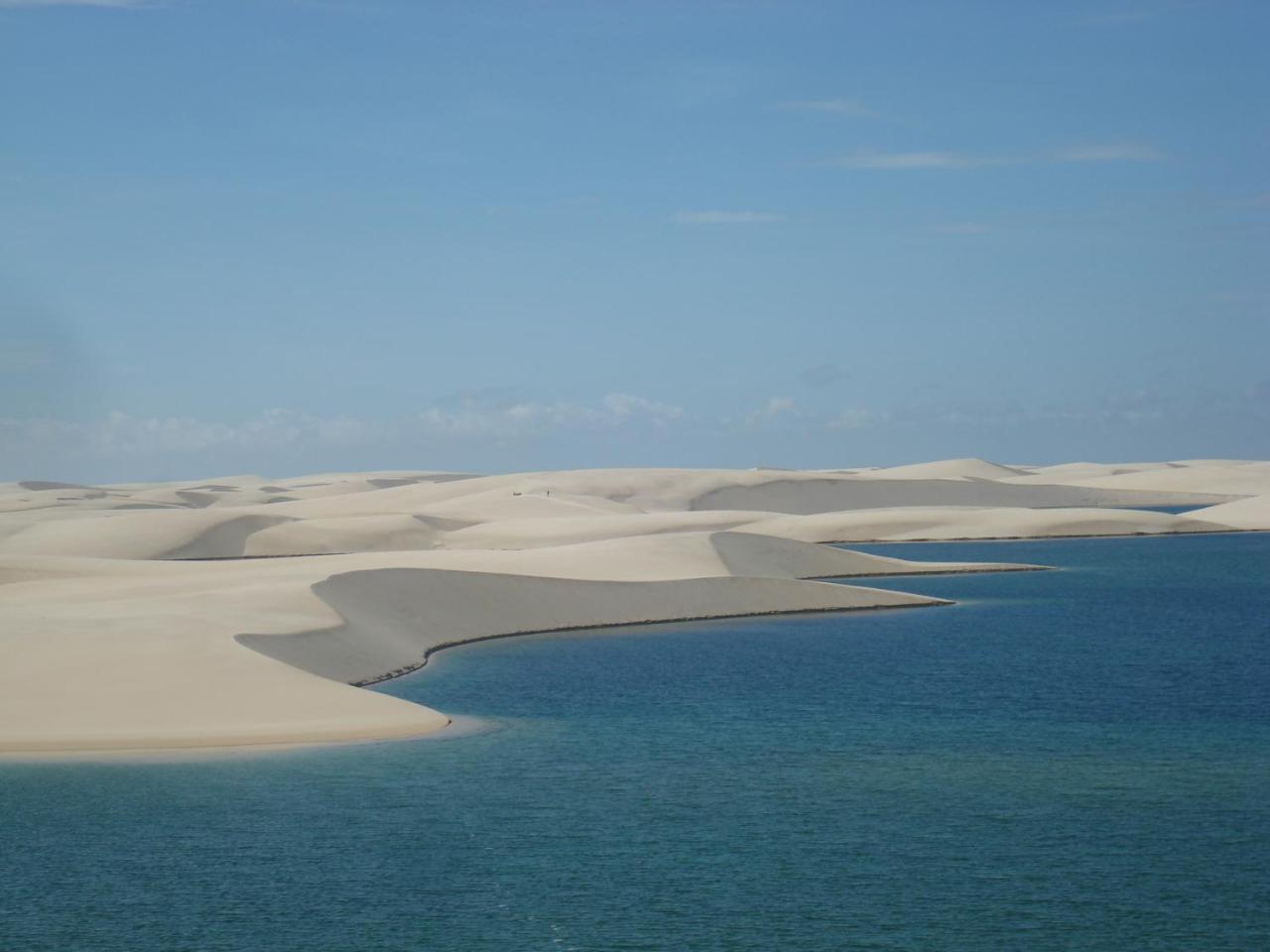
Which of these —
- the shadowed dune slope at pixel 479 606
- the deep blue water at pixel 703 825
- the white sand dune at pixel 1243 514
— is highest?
the white sand dune at pixel 1243 514

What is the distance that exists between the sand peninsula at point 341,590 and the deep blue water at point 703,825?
9.07 ft

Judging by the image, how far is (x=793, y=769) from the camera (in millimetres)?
24797

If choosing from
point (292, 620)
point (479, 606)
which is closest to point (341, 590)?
point (479, 606)

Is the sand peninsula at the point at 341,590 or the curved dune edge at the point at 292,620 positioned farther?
the sand peninsula at the point at 341,590

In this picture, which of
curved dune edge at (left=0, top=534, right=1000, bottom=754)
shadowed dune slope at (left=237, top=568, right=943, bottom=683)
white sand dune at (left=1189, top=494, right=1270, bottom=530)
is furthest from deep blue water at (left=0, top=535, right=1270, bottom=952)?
white sand dune at (left=1189, top=494, right=1270, bottom=530)

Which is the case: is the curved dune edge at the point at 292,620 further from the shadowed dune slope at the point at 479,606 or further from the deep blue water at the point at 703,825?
the deep blue water at the point at 703,825

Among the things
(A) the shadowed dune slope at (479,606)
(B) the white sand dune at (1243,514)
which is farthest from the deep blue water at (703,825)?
(B) the white sand dune at (1243,514)

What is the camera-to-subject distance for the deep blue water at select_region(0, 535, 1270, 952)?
16.5 meters

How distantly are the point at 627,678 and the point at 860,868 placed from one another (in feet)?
60.1

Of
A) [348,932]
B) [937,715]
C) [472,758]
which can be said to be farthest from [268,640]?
[348,932]

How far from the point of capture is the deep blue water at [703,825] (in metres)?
16.5

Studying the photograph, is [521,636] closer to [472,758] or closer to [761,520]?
[472,758]

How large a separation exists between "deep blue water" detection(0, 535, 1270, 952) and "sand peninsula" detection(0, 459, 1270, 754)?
2765 millimetres

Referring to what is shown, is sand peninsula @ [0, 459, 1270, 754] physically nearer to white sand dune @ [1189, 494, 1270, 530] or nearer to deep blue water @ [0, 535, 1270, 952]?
white sand dune @ [1189, 494, 1270, 530]
